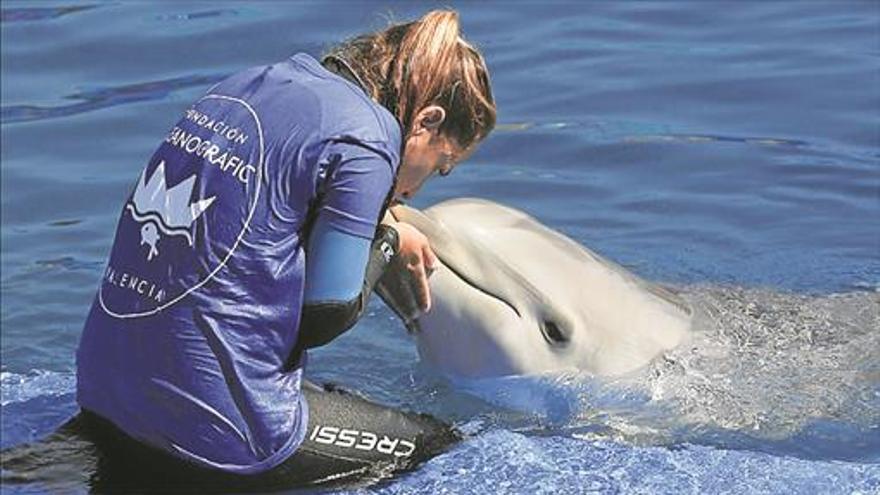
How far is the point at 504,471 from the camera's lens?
19.9ft

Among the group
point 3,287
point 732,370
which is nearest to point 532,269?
point 732,370

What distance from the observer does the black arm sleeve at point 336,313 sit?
210 inches

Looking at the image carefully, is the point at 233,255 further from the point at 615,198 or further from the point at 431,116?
the point at 615,198

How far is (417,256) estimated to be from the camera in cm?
584

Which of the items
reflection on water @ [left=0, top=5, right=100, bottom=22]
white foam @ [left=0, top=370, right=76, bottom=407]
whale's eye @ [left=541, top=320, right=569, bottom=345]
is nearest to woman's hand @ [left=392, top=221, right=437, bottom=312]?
whale's eye @ [left=541, top=320, right=569, bottom=345]

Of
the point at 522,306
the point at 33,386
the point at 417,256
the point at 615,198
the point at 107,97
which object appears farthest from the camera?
the point at 107,97

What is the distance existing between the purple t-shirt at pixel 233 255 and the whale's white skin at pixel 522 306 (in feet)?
3.39

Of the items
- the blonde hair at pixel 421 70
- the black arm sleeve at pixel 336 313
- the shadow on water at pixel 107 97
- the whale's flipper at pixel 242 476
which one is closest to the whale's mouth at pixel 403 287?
the black arm sleeve at pixel 336 313

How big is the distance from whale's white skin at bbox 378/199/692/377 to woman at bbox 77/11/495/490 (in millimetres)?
861

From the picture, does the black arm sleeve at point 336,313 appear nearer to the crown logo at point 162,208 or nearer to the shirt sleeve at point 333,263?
the shirt sleeve at point 333,263

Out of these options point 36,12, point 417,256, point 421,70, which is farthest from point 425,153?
point 36,12

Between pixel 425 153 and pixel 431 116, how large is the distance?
0.14 metres

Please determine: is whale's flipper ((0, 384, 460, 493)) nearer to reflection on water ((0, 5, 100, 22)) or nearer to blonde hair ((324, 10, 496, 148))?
blonde hair ((324, 10, 496, 148))

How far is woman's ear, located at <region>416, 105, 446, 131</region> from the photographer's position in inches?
216
